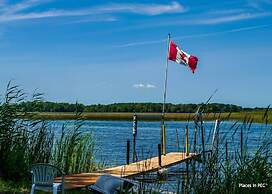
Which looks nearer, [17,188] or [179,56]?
[17,188]

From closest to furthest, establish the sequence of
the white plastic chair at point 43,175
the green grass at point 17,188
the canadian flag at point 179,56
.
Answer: the white plastic chair at point 43,175
the green grass at point 17,188
the canadian flag at point 179,56

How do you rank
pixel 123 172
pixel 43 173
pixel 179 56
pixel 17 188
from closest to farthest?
pixel 43 173, pixel 17 188, pixel 123 172, pixel 179 56

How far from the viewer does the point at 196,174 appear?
24.2 ft

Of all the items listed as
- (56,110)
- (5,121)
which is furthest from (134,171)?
(56,110)

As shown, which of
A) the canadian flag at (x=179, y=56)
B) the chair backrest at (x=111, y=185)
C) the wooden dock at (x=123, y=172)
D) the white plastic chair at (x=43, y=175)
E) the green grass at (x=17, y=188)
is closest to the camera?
the chair backrest at (x=111, y=185)

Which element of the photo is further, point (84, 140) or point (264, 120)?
point (84, 140)

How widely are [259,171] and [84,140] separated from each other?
6.57 m

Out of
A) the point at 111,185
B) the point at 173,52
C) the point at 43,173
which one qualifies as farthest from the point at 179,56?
the point at 111,185

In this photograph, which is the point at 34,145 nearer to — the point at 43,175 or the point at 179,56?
the point at 43,175

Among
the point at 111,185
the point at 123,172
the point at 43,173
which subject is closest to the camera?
the point at 111,185

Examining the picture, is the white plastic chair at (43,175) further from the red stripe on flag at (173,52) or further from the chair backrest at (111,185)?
the red stripe on flag at (173,52)

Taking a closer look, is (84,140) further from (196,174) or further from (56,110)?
(196,174)

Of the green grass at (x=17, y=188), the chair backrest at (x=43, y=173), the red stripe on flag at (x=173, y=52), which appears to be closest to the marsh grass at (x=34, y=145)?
the green grass at (x=17, y=188)

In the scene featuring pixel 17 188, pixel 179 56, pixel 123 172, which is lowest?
pixel 17 188
